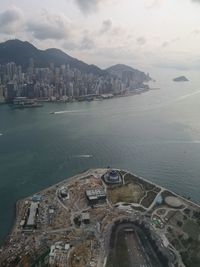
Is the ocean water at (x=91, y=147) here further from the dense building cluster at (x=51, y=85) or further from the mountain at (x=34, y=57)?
the mountain at (x=34, y=57)

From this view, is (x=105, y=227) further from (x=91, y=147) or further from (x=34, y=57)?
A: (x=34, y=57)

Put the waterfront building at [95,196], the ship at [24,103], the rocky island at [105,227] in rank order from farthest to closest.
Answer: the ship at [24,103] < the waterfront building at [95,196] < the rocky island at [105,227]

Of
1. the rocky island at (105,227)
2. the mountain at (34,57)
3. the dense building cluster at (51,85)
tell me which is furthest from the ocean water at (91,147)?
the mountain at (34,57)

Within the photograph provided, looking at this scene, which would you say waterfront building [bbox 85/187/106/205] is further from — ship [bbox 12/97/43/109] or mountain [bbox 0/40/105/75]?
mountain [bbox 0/40/105/75]

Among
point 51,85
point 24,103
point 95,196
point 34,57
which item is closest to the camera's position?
point 95,196

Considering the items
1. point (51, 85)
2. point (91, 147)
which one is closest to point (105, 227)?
point (91, 147)

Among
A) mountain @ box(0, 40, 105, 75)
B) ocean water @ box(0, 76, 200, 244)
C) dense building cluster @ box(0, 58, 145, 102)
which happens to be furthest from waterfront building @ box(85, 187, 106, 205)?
mountain @ box(0, 40, 105, 75)
